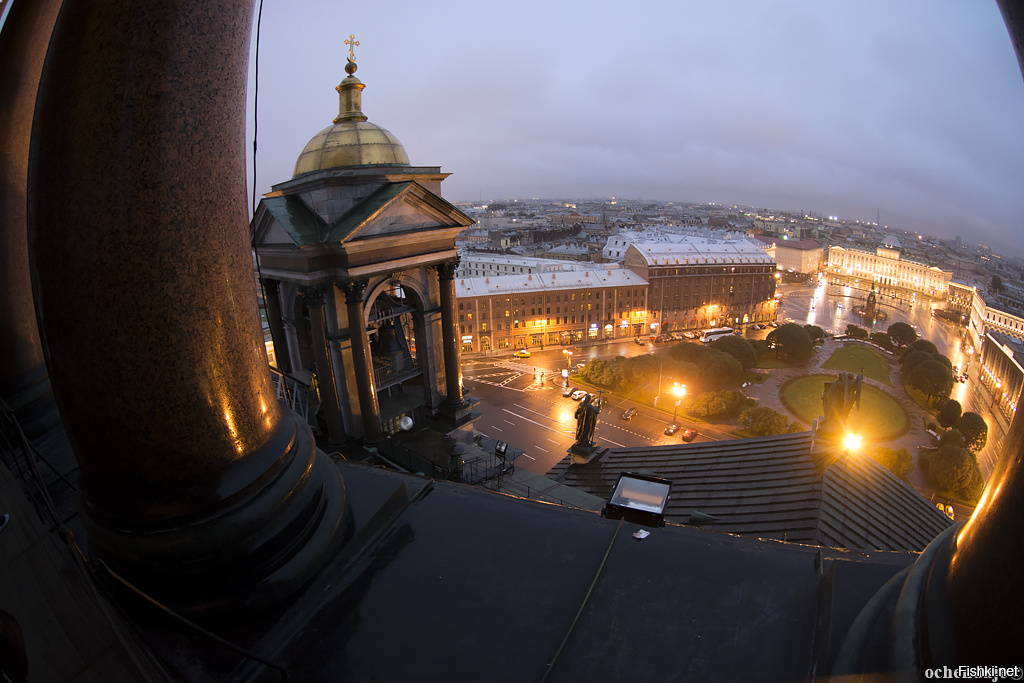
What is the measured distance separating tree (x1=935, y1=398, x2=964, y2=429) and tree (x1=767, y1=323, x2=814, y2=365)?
1754 centimetres

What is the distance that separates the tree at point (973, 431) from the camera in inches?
1668

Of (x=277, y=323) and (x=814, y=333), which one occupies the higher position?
(x=277, y=323)

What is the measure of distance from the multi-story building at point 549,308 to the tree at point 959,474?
45156mm

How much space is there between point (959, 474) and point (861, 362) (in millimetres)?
32010

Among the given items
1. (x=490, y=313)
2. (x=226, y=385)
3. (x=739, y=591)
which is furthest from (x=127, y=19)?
(x=490, y=313)

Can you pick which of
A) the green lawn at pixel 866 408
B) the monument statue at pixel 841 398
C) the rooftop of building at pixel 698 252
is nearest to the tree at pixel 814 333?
the green lawn at pixel 866 408

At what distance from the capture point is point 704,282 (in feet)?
270

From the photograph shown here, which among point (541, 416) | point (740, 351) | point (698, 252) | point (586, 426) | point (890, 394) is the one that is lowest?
point (890, 394)

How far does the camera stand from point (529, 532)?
3822 mm

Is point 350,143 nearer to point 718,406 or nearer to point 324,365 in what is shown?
point 324,365

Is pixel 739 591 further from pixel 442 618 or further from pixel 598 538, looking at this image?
pixel 442 618

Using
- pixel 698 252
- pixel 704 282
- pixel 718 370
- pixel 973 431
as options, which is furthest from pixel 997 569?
pixel 698 252

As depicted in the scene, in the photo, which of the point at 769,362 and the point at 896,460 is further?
the point at 769,362

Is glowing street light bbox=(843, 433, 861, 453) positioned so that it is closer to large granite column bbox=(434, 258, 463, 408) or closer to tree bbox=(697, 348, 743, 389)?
large granite column bbox=(434, 258, 463, 408)
